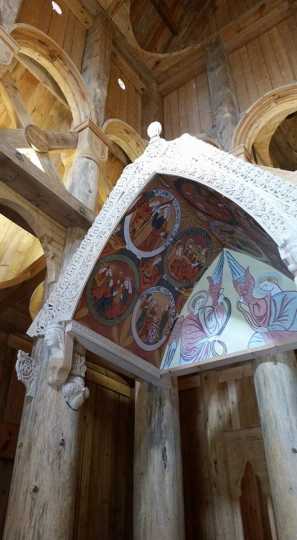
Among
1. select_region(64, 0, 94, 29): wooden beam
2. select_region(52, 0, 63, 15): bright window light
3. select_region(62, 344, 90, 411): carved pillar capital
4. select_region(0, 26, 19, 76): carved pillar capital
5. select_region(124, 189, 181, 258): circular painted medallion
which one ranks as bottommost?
select_region(62, 344, 90, 411): carved pillar capital

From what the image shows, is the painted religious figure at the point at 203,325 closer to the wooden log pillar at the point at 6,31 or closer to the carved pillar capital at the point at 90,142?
the carved pillar capital at the point at 90,142

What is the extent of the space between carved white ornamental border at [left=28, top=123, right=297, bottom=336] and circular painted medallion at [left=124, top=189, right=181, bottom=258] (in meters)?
0.15

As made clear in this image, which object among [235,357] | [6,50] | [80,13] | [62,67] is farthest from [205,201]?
[80,13]

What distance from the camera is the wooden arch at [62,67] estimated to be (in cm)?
550

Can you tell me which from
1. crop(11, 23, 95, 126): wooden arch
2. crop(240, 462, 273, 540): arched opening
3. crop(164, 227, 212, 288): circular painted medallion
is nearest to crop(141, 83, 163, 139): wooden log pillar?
crop(11, 23, 95, 126): wooden arch

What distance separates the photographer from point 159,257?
3.79 metres

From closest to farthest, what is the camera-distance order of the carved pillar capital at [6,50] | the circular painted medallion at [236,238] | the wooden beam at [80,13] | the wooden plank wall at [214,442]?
the circular painted medallion at [236,238] < the carved pillar capital at [6,50] < the wooden plank wall at [214,442] < the wooden beam at [80,13]

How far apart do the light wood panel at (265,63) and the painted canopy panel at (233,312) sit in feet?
11.1

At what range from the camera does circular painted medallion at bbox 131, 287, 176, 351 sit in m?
3.84

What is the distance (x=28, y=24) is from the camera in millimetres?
5363

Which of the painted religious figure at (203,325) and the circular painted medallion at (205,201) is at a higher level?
the circular painted medallion at (205,201)

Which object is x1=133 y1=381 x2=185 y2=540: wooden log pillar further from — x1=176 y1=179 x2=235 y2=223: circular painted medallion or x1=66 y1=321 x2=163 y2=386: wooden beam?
x1=176 y1=179 x2=235 y2=223: circular painted medallion

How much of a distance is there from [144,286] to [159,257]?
0.28 m

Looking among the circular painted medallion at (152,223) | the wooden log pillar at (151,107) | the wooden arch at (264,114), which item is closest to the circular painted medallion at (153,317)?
the circular painted medallion at (152,223)
